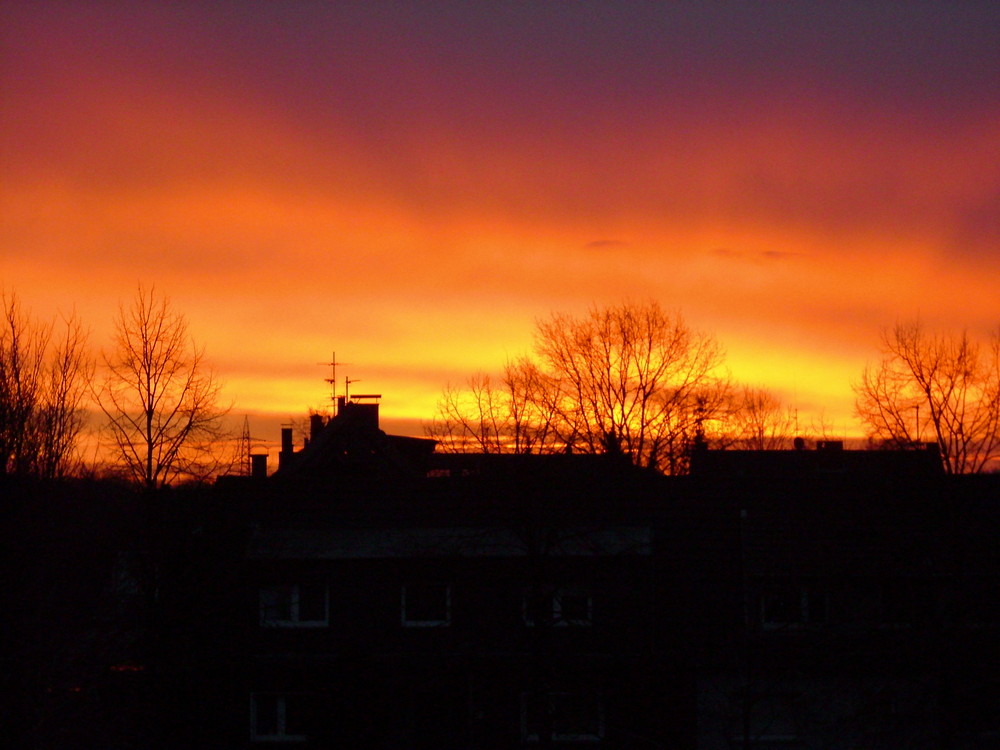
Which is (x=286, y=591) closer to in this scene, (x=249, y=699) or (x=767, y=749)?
(x=249, y=699)

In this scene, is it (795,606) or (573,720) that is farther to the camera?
(795,606)

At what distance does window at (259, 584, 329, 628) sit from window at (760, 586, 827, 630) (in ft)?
39.1

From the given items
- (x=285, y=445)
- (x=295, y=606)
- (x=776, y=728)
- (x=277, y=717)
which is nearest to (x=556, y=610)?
(x=776, y=728)

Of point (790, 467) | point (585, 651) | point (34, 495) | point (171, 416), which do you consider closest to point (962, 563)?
point (585, 651)

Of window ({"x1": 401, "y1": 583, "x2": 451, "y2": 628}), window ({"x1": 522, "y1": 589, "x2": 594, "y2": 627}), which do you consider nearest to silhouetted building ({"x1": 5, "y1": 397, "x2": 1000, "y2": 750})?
window ({"x1": 401, "y1": 583, "x2": 451, "y2": 628})

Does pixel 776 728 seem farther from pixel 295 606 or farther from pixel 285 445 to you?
pixel 285 445

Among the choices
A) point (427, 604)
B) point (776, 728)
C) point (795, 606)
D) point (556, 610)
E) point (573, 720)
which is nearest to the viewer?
point (556, 610)

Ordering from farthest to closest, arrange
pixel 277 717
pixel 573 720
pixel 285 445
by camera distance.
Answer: pixel 285 445, pixel 277 717, pixel 573 720

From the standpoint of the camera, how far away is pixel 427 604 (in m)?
28.6

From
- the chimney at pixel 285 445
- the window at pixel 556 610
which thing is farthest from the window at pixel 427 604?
the chimney at pixel 285 445

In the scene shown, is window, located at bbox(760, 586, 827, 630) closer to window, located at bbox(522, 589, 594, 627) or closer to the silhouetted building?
the silhouetted building

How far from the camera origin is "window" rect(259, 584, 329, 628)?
94.0 ft

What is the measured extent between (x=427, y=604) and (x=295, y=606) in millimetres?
3582

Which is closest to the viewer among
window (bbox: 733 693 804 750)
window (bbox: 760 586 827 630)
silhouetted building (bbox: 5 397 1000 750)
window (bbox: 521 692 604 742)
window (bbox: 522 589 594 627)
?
window (bbox: 522 589 594 627)
